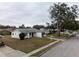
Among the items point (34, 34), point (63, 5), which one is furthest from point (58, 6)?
point (34, 34)

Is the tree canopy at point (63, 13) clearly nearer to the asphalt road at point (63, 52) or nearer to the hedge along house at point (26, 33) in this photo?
the hedge along house at point (26, 33)

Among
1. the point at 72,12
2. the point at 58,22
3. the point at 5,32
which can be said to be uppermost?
the point at 72,12

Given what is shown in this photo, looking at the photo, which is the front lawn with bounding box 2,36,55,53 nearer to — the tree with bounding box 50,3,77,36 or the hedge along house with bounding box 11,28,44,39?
the hedge along house with bounding box 11,28,44,39

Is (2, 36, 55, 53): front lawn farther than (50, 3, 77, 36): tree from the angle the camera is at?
No

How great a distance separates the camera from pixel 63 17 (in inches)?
1874

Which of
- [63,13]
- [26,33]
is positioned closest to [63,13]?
[63,13]

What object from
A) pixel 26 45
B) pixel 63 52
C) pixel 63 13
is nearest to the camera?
pixel 63 52

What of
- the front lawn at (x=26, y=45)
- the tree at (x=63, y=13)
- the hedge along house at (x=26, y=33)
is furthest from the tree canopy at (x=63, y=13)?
the front lawn at (x=26, y=45)

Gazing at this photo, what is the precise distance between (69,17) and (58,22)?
5035 millimetres

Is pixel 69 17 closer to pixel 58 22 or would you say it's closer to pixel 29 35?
pixel 58 22

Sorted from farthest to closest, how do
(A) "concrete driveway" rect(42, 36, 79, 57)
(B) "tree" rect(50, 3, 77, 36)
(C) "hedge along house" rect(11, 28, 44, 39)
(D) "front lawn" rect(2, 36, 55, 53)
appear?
1. (B) "tree" rect(50, 3, 77, 36)
2. (C) "hedge along house" rect(11, 28, 44, 39)
3. (D) "front lawn" rect(2, 36, 55, 53)
4. (A) "concrete driveway" rect(42, 36, 79, 57)

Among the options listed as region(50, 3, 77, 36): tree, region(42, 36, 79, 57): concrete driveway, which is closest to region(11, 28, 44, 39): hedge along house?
region(50, 3, 77, 36): tree

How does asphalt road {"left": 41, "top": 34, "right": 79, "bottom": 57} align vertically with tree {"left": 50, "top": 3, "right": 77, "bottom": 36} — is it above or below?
below

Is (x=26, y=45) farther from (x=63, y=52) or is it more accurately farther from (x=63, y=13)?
(x=63, y=13)
